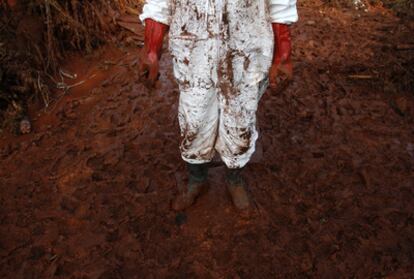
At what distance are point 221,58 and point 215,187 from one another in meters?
1.06

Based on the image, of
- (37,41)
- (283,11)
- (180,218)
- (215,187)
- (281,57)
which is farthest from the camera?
(37,41)

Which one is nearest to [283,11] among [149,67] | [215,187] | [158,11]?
[158,11]

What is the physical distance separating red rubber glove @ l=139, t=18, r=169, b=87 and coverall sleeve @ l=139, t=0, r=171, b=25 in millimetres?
26

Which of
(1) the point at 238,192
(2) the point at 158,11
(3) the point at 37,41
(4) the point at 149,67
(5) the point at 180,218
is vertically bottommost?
(5) the point at 180,218

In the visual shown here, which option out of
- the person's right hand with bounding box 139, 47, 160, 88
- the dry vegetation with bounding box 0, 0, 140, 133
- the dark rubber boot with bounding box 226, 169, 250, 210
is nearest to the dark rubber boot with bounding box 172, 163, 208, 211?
the dark rubber boot with bounding box 226, 169, 250, 210

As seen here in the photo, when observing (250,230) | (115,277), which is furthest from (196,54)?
(115,277)

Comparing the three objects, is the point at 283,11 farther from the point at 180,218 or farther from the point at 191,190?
the point at 180,218

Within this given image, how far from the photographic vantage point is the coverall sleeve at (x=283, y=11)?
1.90 metres

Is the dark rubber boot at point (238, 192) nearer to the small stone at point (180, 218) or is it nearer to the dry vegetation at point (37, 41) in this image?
the small stone at point (180, 218)

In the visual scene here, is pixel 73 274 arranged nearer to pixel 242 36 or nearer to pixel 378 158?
pixel 242 36

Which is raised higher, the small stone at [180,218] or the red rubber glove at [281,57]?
the red rubber glove at [281,57]

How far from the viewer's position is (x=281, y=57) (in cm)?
203

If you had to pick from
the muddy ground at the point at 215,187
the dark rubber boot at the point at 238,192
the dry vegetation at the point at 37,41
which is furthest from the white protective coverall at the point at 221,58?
the dry vegetation at the point at 37,41

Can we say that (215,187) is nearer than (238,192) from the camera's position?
No
